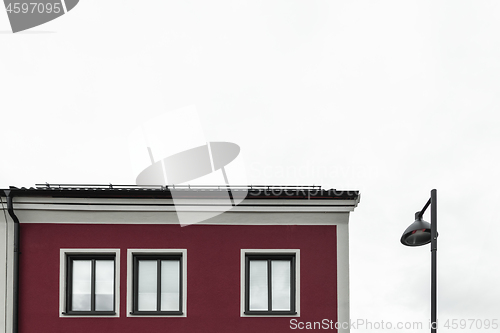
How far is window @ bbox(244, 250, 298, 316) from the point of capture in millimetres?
10727

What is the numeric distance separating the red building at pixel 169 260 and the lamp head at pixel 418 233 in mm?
2337

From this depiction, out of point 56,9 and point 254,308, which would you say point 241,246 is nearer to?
point 254,308

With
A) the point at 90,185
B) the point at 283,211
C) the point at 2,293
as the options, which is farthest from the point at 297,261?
the point at 2,293

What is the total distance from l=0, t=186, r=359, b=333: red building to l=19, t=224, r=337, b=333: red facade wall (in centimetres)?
2

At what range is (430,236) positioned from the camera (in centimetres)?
863

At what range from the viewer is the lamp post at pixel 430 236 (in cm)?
813

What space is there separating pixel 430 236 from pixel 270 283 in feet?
12.0

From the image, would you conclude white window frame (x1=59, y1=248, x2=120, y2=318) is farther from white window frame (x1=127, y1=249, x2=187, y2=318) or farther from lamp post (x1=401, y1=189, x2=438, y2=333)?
lamp post (x1=401, y1=189, x2=438, y2=333)

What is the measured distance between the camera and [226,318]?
10648mm

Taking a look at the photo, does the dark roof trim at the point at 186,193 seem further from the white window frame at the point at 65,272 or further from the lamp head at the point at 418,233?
the lamp head at the point at 418,233

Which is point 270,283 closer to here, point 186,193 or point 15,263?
point 186,193

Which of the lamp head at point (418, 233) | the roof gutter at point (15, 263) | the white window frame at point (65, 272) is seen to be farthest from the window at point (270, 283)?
the roof gutter at point (15, 263)

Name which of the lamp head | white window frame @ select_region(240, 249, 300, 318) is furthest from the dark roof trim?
the lamp head

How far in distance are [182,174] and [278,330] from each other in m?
3.93
